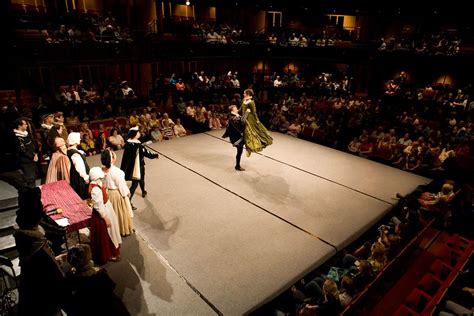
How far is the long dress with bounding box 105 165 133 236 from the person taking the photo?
12.9 feet

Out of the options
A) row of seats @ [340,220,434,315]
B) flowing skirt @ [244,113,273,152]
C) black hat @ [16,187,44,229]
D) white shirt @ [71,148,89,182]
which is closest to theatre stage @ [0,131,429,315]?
flowing skirt @ [244,113,273,152]

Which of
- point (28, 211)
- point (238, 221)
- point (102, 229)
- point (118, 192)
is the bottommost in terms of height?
point (238, 221)

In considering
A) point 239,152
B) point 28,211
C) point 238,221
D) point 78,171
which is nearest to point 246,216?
point 238,221

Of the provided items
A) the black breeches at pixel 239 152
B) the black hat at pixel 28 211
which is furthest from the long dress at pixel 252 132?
the black hat at pixel 28 211

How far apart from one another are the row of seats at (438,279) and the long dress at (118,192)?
3289 millimetres

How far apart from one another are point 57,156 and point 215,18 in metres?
14.4

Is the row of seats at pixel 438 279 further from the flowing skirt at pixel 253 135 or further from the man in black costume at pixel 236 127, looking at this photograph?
the man in black costume at pixel 236 127

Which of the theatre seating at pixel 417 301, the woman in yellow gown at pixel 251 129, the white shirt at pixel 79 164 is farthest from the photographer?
the woman in yellow gown at pixel 251 129

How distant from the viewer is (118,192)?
159 inches

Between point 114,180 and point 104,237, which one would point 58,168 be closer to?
point 114,180

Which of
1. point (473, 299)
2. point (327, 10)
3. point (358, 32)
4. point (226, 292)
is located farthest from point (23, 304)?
point (358, 32)

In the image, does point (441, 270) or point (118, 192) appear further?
point (118, 192)

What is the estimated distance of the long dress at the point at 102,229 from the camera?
353 cm

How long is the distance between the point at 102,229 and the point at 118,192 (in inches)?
21.2
